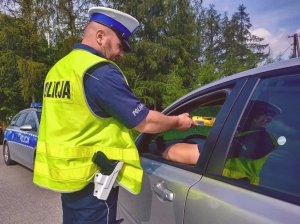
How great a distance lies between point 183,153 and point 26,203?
15.4 ft

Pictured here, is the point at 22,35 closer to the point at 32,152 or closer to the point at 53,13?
the point at 53,13

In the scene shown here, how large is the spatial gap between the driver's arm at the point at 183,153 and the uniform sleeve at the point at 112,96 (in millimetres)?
468

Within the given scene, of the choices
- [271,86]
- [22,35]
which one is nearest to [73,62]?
[271,86]

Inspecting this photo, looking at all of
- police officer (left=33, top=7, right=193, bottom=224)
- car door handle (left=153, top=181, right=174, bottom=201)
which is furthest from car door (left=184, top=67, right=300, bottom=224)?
police officer (left=33, top=7, right=193, bottom=224)

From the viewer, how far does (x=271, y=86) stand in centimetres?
199

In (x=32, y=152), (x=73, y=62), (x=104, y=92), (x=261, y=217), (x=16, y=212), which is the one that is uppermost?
(x=73, y=62)

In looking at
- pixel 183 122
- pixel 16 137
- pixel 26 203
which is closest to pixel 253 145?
pixel 183 122

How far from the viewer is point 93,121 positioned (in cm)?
226

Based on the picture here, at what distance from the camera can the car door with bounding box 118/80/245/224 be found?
216cm

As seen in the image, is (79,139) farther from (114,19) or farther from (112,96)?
(114,19)

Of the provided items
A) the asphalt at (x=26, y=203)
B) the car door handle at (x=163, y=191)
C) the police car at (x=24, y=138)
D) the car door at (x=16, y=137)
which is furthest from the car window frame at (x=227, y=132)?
the car door at (x=16, y=137)

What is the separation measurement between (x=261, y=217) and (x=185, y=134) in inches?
70.2

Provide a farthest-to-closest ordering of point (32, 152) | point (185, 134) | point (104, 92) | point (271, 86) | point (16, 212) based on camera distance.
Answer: point (32, 152) → point (16, 212) → point (185, 134) → point (104, 92) → point (271, 86)

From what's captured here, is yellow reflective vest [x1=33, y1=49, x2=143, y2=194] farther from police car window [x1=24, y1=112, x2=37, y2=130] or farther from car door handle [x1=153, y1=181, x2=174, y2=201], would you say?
police car window [x1=24, y1=112, x2=37, y2=130]
